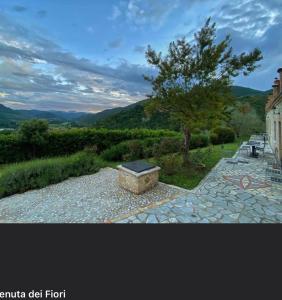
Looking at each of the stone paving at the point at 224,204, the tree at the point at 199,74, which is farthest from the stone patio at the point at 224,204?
the tree at the point at 199,74

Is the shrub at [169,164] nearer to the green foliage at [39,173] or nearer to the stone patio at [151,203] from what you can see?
the stone patio at [151,203]

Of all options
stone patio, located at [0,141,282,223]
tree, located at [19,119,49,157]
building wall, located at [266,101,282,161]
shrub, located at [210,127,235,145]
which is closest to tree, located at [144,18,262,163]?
stone patio, located at [0,141,282,223]

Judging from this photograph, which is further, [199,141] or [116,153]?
[199,141]

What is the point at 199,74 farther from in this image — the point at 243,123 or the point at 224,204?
the point at 243,123

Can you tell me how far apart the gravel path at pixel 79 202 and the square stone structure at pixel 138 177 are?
19 cm

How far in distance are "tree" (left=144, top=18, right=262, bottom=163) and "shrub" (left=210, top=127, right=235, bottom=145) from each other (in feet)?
41.5

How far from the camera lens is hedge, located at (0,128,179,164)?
1100cm

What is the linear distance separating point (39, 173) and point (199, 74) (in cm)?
806

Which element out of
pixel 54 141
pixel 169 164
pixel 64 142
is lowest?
pixel 169 164

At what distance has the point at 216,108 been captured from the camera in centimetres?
760

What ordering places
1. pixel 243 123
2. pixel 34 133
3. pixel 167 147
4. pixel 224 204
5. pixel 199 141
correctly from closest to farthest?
pixel 224 204
pixel 167 147
pixel 34 133
pixel 199 141
pixel 243 123

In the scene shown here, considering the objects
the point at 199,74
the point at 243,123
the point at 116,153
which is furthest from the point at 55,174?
the point at 243,123

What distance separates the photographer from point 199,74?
7.78 metres
